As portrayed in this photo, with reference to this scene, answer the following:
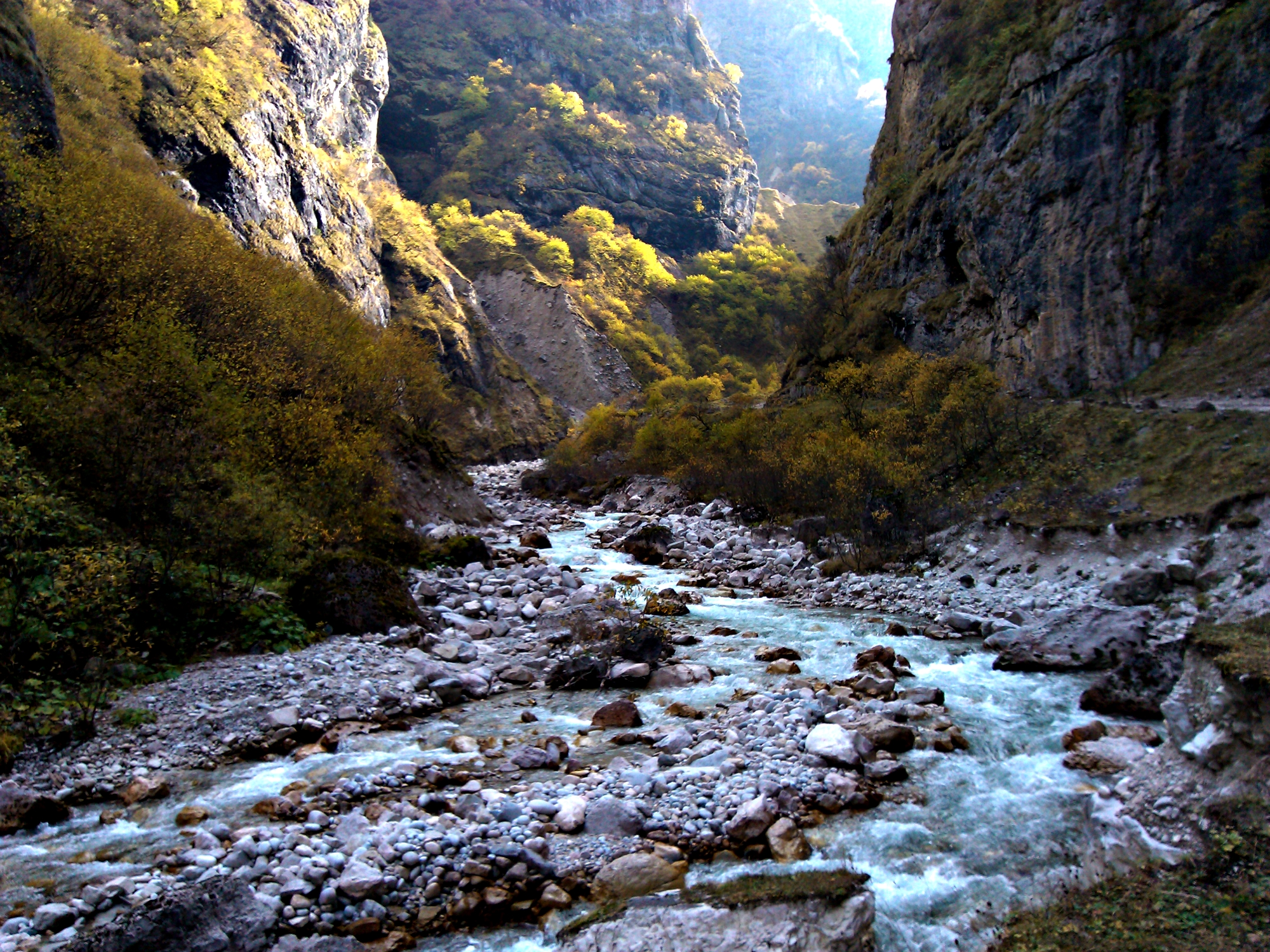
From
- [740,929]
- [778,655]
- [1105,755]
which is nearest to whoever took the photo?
[740,929]

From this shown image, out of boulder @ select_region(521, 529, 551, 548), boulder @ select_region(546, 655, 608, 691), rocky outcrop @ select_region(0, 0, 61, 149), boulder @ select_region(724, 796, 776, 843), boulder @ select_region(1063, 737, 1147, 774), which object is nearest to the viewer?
boulder @ select_region(724, 796, 776, 843)

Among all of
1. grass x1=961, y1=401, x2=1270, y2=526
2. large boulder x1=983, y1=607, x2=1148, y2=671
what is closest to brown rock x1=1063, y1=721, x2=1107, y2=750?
large boulder x1=983, y1=607, x2=1148, y2=671

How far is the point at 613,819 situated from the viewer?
8367mm

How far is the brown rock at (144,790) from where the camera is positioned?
28.6ft

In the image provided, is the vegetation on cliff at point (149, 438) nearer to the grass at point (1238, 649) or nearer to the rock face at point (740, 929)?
the rock face at point (740, 929)

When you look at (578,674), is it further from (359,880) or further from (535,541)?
(535,541)

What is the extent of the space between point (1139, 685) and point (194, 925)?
43.4 feet

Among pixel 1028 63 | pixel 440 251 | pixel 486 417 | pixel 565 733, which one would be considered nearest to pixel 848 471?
pixel 565 733

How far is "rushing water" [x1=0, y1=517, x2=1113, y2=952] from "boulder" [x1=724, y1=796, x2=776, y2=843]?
45cm

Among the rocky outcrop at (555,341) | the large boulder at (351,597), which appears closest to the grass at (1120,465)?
the large boulder at (351,597)

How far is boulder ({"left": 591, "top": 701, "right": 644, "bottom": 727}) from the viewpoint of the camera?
38.9 ft

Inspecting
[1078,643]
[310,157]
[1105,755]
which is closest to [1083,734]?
[1105,755]

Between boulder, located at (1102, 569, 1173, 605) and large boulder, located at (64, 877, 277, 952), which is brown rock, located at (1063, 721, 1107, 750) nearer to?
boulder, located at (1102, 569, 1173, 605)

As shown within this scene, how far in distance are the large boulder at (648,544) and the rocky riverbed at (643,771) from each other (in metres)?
10.7
